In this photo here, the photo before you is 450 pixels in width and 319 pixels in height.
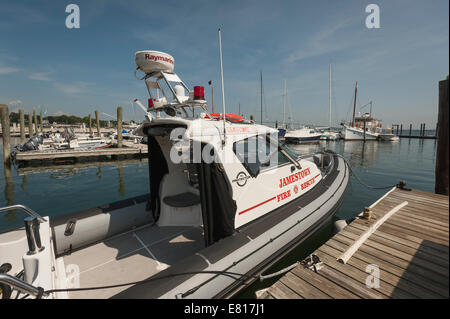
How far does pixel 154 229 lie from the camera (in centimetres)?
423

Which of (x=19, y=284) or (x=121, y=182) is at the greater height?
(x=19, y=284)

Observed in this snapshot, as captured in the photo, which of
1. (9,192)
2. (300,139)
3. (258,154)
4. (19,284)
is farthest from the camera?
(300,139)

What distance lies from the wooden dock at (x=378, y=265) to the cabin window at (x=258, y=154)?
5.39 feet

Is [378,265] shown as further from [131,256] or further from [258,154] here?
[131,256]

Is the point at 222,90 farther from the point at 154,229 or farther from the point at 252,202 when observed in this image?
the point at 154,229

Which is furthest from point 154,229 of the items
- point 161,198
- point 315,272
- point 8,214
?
point 8,214

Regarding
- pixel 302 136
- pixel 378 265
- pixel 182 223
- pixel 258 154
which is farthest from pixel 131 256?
pixel 302 136

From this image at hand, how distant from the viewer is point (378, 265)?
9.48 feet

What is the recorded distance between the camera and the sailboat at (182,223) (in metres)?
2.44

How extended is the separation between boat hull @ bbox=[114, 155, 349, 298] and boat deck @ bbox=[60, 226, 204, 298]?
0.98m

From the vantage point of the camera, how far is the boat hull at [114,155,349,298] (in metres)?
2.25

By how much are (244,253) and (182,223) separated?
Answer: 1807 millimetres

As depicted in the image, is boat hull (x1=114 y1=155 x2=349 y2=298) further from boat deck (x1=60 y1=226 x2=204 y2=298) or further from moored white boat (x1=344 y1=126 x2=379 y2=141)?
moored white boat (x1=344 y1=126 x2=379 y2=141)
